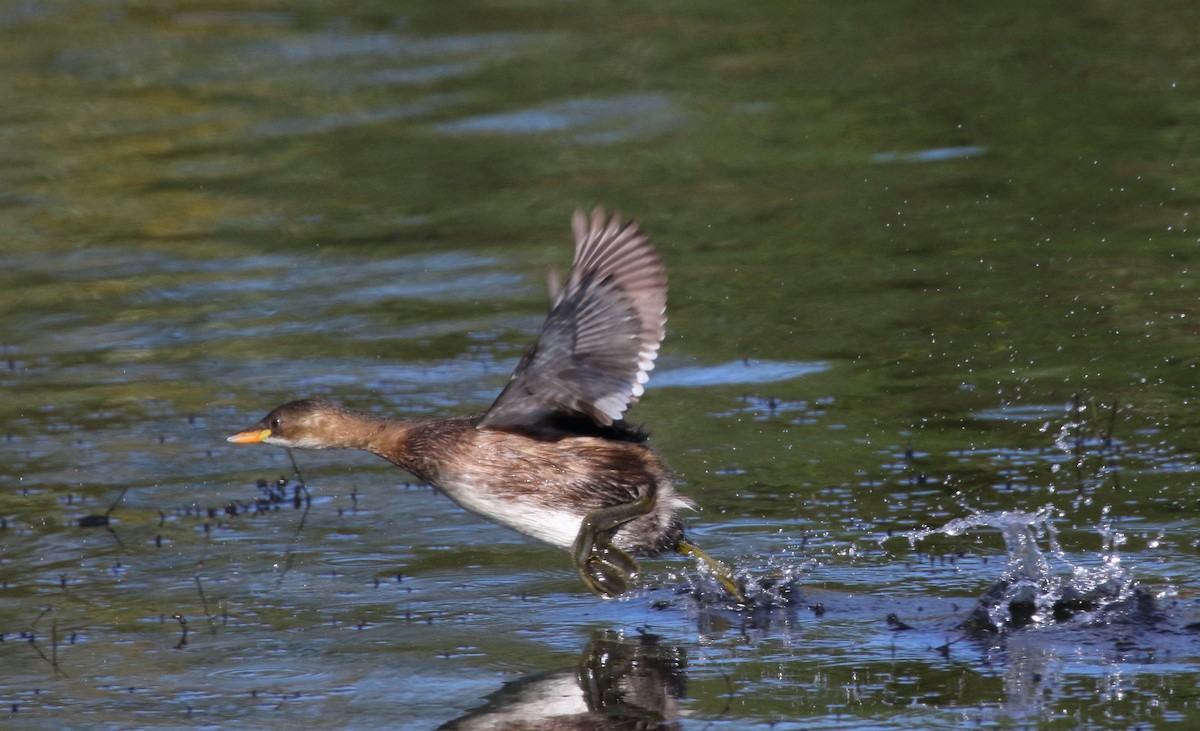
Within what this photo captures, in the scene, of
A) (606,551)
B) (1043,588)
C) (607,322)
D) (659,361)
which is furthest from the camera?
(659,361)

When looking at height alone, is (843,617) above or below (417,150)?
below

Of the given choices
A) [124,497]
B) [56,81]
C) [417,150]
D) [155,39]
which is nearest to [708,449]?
[124,497]

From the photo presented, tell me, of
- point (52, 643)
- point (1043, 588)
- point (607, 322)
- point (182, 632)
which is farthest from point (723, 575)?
point (52, 643)

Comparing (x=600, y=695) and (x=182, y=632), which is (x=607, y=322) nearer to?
(x=600, y=695)

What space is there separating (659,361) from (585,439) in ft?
9.03

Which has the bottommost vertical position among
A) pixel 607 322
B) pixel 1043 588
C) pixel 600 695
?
pixel 600 695

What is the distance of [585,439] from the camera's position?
6.57m

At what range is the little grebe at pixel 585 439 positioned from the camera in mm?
6273

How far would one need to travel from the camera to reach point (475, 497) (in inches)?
255

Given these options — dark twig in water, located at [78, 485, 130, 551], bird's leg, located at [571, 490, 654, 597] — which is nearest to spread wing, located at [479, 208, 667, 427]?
bird's leg, located at [571, 490, 654, 597]

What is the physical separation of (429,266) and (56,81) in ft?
22.1

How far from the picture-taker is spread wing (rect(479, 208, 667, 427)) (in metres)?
6.25

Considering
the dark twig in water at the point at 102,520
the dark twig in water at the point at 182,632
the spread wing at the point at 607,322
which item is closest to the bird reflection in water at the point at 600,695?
the spread wing at the point at 607,322

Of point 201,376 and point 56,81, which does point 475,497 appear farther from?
point 56,81
